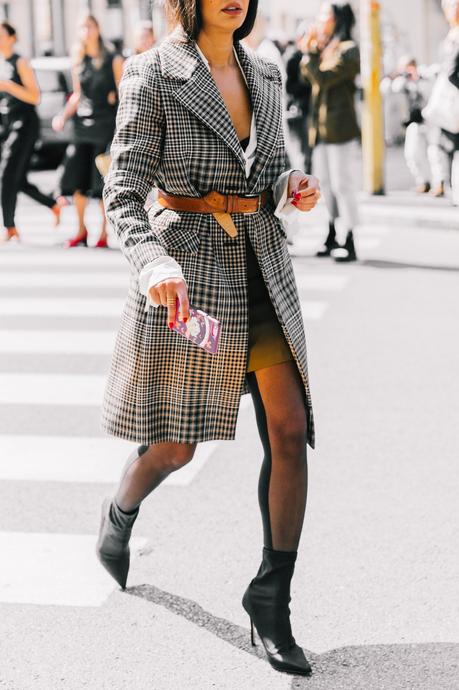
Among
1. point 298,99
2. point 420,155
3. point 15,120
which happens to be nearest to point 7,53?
point 15,120

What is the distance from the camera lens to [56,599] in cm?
368

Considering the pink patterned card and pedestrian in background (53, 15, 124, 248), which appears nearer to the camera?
the pink patterned card

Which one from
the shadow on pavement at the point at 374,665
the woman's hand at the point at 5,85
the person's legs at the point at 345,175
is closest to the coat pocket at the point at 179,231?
the shadow on pavement at the point at 374,665

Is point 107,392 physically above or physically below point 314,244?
above

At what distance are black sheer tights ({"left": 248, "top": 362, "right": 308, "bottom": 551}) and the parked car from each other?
55.5 ft

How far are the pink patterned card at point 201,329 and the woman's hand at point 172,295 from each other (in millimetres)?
37

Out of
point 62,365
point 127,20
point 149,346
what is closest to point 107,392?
point 149,346

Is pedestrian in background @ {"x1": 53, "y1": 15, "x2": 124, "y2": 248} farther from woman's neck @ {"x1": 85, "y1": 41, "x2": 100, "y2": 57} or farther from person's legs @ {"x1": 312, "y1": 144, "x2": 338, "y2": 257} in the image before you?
person's legs @ {"x1": 312, "y1": 144, "x2": 338, "y2": 257}

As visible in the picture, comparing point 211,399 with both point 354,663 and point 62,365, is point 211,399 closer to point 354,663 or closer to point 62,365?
point 354,663

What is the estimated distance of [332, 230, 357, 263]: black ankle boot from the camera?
9.94 m

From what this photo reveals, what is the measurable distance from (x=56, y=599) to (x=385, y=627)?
953 millimetres

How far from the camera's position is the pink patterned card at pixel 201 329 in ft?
9.71

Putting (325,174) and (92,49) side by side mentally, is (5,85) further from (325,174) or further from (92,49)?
(325,174)

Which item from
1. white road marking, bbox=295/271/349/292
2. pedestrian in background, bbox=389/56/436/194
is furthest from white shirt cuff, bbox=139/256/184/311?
pedestrian in background, bbox=389/56/436/194
